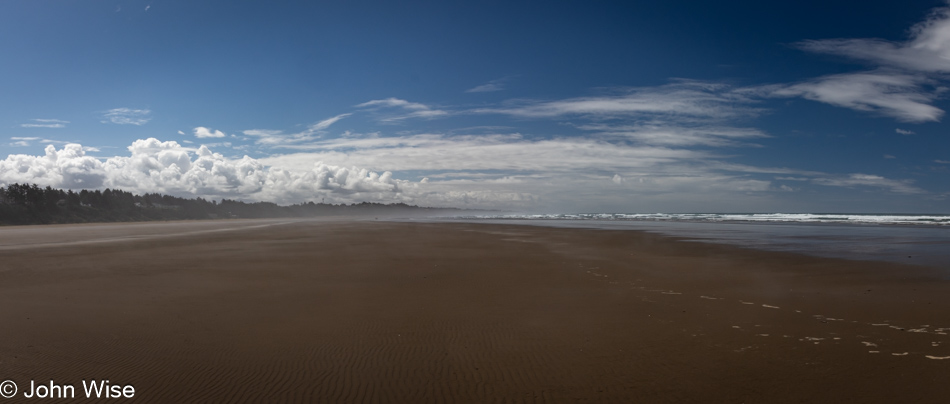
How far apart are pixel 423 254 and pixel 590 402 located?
41.4 ft

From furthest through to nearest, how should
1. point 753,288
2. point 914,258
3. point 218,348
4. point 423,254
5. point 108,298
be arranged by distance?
point 423,254 < point 914,258 < point 753,288 < point 108,298 < point 218,348

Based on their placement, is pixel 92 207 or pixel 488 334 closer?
pixel 488 334

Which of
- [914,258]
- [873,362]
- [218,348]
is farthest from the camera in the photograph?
[914,258]

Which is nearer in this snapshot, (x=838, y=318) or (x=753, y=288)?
(x=838, y=318)

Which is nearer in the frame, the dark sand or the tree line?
the dark sand

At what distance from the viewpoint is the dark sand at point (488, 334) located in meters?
4.57

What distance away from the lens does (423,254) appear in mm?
16531

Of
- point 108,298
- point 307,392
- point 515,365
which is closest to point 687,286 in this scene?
point 515,365

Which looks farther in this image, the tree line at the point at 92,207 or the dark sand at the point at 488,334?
the tree line at the point at 92,207

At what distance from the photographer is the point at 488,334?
6410 mm

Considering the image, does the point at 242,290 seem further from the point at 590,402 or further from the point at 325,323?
the point at 590,402

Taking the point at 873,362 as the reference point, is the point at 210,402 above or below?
below

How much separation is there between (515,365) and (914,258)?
1537cm

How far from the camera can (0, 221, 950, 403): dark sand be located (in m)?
4.57
